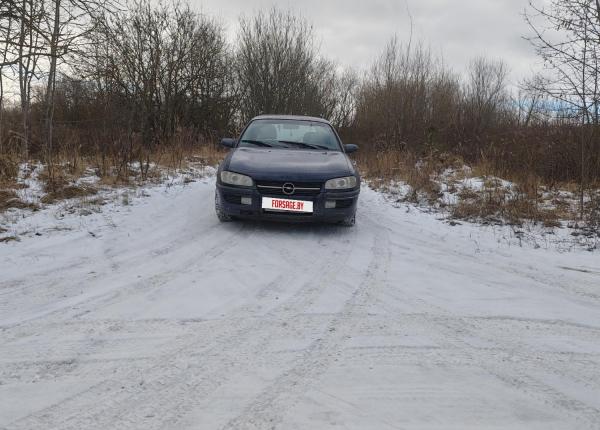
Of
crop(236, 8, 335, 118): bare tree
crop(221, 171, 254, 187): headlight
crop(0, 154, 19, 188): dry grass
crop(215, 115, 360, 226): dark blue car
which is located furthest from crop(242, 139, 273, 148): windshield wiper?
crop(236, 8, 335, 118): bare tree

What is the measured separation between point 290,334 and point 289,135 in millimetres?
4191

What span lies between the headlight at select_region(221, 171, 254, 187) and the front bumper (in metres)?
0.06

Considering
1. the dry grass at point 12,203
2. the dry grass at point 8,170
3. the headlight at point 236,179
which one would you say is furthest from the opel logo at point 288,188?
the dry grass at point 8,170

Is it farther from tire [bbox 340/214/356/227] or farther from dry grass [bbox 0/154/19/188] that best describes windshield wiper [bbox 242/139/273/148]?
dry grass [bbox 0/154/19/188]

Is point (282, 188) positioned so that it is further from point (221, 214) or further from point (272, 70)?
point (272, 70)

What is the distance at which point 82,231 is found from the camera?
484cm

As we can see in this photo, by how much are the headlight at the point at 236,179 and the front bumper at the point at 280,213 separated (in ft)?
0.19

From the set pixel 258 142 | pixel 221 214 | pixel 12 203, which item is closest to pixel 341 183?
pixel 221 214

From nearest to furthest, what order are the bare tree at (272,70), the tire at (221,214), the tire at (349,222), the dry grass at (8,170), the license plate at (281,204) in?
the license plate at (281,204) < the tire at (221,214) < the tire at (349,222) < the dry grass at (8,170) < the bare tree at (272,70)

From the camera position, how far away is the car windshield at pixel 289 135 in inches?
246

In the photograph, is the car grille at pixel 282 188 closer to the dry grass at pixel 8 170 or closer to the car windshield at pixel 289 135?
the car windshield at pixel 289 135

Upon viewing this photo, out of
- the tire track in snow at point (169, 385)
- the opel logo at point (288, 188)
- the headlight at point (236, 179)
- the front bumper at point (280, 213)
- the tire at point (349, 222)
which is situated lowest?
the tire track in snow at point (169, 385)

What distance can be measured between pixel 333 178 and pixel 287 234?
846 millimetres

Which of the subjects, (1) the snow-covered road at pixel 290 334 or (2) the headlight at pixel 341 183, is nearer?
(1) the snow-covered road at pixel 290 334
